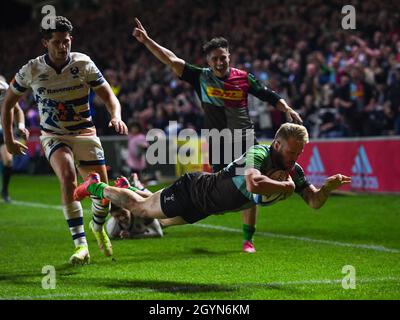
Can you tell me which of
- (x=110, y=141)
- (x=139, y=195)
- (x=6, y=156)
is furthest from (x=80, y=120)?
(x=110, y=141)

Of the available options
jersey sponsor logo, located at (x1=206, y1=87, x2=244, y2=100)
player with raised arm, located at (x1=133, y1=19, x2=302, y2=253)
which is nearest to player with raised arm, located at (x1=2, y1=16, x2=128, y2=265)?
player with raised arm, located at (x1=133, y1=19, x2=302, y2=253)

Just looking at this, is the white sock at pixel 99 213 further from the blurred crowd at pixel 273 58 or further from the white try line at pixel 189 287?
the blurred crowd at pixel 273 58

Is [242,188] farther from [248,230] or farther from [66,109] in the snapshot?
[248,230]

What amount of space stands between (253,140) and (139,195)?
7.00 feet

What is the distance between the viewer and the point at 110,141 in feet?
84.5

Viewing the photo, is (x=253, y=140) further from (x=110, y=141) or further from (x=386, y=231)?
(x=110, y=141)

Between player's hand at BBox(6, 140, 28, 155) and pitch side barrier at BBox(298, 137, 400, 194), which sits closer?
player's hand at BBox(6, 140, 28, 155)

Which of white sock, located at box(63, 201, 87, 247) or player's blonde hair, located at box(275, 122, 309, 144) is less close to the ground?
player's blonde hair, located at box(275, 122, 309, 144)

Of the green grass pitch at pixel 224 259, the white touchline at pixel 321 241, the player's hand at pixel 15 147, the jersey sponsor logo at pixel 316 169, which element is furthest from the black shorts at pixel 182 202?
the jersey sponsor logo at pixel 316 169

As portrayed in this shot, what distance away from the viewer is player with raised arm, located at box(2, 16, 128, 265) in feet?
27.2

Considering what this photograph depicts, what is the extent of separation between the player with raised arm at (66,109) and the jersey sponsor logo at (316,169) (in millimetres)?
10223

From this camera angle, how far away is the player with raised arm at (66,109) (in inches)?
327

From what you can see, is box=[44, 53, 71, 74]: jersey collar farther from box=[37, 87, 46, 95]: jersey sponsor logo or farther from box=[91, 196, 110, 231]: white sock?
box=[91, 196, 110, 231]: white sock

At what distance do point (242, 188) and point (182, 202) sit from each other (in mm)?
677
